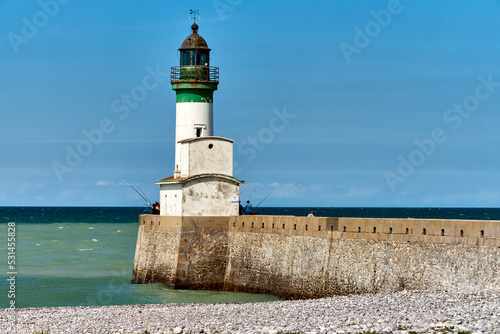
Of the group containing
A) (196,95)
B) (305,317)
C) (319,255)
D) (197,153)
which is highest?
(196,95)

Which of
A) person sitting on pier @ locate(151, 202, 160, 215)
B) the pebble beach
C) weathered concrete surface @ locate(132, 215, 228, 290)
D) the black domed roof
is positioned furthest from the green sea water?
the black domed roof

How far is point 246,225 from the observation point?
2028cm

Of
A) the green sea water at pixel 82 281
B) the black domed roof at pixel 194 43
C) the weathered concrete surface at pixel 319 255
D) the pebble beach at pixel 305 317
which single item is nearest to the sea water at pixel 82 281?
the green sea water at pixel 82 281

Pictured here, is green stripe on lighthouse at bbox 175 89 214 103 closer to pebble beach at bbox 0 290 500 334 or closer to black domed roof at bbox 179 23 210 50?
black domed roof at bbox 179 23 210 50

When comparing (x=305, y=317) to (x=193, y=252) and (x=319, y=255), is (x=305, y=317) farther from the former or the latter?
(x=193, y=252)

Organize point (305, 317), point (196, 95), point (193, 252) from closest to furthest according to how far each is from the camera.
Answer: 1. point (305, 317)
2. point (193, 252)
3. point (196, 95)

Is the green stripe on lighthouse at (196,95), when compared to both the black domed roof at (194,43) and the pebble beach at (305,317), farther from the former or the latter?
the pebble beach at (305,317)

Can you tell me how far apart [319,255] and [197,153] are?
5.09 meters

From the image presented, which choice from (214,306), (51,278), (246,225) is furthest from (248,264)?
(51,278)

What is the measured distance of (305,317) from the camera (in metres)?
12.9

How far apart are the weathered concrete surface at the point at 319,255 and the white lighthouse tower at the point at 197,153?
0.44 meters

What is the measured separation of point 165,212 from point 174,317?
782 cm

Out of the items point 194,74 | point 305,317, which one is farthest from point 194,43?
point 305,317

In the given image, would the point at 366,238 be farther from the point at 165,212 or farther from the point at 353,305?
the point at 165,212
